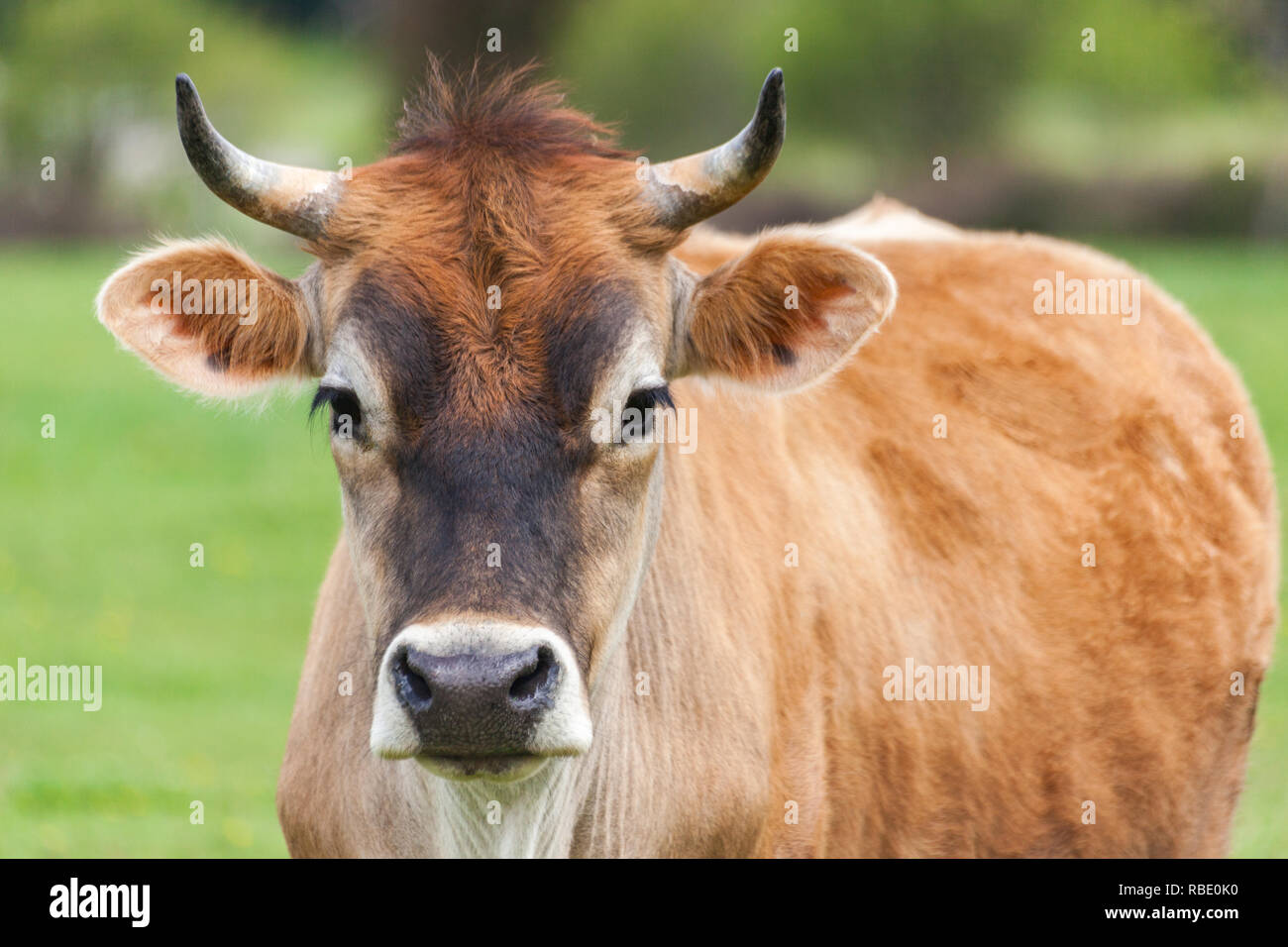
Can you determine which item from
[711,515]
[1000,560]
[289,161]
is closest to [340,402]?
[711,515]

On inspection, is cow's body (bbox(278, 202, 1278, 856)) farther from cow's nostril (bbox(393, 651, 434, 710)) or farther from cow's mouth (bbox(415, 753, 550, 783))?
cow's nostril (bbox(393, 651, 434, 710))

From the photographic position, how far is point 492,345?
4207mm

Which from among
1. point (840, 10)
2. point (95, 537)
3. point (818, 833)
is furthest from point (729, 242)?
point (840, 10)

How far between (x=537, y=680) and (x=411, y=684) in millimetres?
292

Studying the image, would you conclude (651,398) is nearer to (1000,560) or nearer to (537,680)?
(537,680)

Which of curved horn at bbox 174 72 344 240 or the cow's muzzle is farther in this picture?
curved horn at bbox 174 72 344 240

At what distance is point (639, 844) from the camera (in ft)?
15.6

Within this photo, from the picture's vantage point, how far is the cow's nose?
3826 millimetres

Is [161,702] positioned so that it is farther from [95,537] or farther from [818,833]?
[818,833]

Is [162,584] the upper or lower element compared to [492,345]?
upper

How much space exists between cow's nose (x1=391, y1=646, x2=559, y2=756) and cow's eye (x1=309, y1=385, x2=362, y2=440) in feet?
2.32

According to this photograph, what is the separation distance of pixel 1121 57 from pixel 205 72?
23795mm

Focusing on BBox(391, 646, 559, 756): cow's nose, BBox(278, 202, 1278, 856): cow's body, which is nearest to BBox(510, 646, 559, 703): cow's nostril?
BBox(391, 646, 559, 756): cow's nose

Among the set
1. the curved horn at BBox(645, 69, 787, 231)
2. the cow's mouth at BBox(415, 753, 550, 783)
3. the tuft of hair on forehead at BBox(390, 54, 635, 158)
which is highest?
the tuft of hair on forehead at BBox(390, 54, 635, 158)
